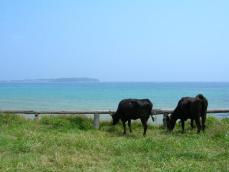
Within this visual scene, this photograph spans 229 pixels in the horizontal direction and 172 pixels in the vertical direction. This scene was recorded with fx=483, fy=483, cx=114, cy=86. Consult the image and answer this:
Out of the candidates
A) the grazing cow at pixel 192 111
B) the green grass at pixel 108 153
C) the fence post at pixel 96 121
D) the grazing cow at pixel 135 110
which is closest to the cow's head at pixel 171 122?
the grazing cow at pixel 192 111

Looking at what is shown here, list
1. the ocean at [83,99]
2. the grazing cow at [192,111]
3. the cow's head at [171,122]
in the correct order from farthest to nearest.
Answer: the ocean at [83,99] → the cow's head at [171,122] → the grazing cow at [192,111]

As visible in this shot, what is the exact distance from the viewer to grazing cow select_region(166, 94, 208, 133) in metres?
17.2

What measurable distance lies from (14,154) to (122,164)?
2750 mm

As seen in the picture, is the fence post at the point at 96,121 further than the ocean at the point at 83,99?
No

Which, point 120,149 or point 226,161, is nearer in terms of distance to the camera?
point 226,161

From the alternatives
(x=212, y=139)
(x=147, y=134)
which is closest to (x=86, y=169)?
(x=212, y=139)

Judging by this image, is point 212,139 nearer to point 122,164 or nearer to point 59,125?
point 122,164

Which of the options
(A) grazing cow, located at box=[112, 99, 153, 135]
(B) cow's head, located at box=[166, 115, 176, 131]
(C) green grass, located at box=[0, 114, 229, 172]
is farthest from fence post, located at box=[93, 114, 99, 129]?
(B) cow's head, located at box=[166, 115, 176, 131]

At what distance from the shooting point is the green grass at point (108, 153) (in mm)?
10652

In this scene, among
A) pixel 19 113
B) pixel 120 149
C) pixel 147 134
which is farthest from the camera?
pixel 19 113

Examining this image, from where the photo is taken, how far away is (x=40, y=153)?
11.9m

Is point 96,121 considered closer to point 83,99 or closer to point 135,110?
point 135,110

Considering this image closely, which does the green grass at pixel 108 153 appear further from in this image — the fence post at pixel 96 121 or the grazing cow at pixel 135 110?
the fence post at pixel 96 121

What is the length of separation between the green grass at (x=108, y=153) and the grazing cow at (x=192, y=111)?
1008 millimetres
